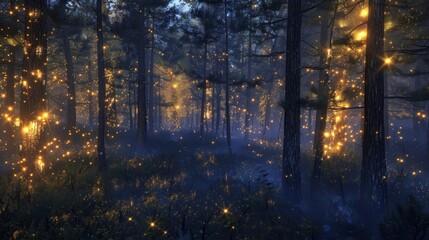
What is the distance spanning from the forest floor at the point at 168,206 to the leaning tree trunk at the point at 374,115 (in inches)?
33.3

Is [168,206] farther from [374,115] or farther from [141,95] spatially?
[141,95]

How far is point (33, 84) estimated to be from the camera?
9.02 meters

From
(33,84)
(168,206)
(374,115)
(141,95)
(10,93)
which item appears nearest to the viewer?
(168,206)

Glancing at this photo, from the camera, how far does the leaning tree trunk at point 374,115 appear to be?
867 cm

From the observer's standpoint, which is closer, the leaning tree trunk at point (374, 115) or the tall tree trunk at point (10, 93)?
the leaning tree trunk at point (374, 115)

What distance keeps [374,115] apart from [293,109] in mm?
2213

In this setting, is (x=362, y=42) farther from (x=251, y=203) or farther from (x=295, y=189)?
(x=251, y=203)

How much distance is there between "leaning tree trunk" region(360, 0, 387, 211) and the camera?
8.67 meters

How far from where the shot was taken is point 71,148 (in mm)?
17172

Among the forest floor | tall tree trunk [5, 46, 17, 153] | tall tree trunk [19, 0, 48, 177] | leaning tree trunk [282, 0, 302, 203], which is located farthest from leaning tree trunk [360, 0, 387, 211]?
tall tree trunk [5, 46, 17, 153]

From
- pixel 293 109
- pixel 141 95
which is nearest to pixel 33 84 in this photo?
pixel 293 109

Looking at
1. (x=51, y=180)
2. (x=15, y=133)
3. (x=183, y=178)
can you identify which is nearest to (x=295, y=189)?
(x=183, y=178)

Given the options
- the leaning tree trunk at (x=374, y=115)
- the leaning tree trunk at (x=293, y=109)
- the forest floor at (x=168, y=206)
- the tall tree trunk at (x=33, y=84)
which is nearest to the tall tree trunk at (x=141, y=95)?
the forest floor at (x=168, y=206)

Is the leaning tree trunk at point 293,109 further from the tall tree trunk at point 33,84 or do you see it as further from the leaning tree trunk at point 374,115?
the tall tree trunk at point 33,84
